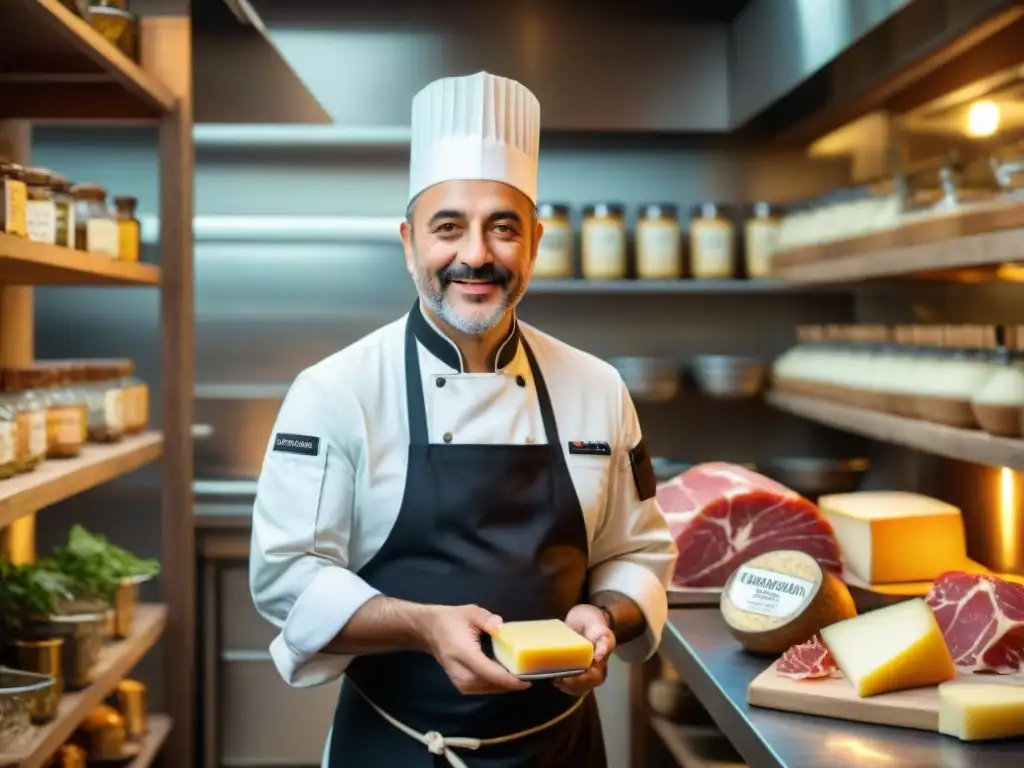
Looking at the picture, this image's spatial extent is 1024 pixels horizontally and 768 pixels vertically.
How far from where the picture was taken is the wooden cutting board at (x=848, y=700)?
5.35ft

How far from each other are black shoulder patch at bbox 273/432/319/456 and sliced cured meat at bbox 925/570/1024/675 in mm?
1013

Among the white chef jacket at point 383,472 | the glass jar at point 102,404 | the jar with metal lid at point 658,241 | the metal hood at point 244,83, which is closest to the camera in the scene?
the white chef jacket at point 383,472

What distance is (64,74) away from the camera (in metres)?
2.68

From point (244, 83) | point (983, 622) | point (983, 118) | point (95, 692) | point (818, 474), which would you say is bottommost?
point (95, 692)

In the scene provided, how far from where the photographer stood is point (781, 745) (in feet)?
5.17

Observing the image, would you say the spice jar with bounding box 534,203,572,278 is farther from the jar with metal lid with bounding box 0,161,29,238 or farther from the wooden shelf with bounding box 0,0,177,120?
the jar with metal lid with bounding box 0,161,29,238

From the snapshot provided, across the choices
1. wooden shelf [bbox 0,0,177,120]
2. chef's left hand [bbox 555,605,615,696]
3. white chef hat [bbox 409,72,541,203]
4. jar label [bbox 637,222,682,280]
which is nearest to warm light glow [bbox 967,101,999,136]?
jar label [bbox 637,222,682,280]

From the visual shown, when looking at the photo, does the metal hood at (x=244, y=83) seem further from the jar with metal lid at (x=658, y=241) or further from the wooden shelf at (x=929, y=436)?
the wooden shelf at (x=929, y=436)

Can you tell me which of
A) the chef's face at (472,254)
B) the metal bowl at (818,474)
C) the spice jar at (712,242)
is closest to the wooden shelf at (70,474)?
the chef's face at (472,254)

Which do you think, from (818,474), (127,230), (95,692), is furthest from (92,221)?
(818,474)

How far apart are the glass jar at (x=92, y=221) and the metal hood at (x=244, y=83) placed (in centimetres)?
132

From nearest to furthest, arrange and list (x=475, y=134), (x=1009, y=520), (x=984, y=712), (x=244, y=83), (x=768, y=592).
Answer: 1. (x=984, y=712)
2. (x=475, y=134)
3. (x=768, y=592)
4. (x=1009, y=520)
5. (x=244, y=83)

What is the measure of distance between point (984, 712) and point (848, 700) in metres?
0.19

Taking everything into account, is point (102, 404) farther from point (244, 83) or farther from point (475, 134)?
point (244, 83)
